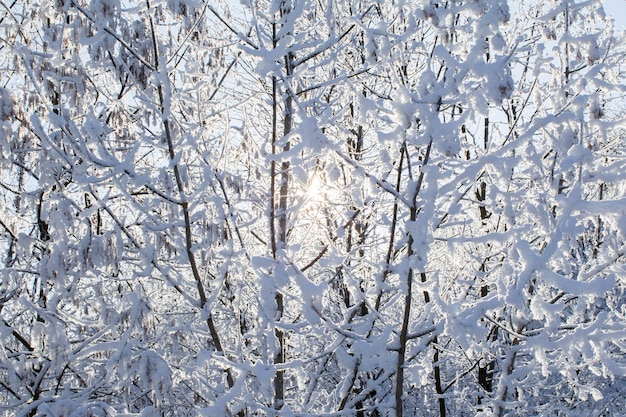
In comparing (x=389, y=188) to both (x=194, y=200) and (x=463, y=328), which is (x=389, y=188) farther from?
(x=194, y=200)

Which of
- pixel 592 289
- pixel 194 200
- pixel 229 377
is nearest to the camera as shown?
pixel 592 289

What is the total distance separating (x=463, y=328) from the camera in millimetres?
2100

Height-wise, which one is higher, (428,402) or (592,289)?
(592,289)

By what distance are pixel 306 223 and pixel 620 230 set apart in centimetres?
233

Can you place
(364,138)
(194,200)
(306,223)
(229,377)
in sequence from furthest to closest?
(364,138), (306,223), (229,377), (194,200)

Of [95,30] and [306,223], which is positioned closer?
[95,30]

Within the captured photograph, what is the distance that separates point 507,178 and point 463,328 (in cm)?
73

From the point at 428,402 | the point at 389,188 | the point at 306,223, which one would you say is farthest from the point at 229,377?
the point at 428,402

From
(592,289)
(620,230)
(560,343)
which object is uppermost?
(620,230)

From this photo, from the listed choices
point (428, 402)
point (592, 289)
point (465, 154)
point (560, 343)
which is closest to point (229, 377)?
point (560, 343)

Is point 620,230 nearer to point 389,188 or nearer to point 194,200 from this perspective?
point 389,188

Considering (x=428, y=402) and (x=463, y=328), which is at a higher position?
(x=463, y=328)

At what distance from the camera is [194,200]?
124 inches

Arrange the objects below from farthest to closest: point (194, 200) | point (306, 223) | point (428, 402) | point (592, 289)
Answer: point (428, 402) < point (306, 223) < point (194, 200) < point (592, 289)
